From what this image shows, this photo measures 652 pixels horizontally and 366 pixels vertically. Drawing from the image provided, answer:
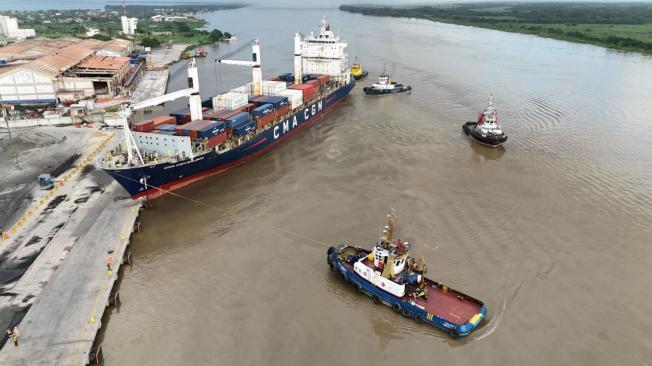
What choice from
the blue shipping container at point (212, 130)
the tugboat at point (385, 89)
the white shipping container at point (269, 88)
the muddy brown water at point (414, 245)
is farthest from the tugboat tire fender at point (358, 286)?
the tugboat at point (385, 89)

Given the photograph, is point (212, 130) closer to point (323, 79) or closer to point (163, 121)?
point (163, 121)

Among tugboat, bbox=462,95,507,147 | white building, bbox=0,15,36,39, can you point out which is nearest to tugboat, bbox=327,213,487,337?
tugboat, bbox=462,95,507,147

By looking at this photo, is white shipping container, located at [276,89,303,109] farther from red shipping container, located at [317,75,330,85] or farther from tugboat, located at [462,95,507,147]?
tugboat, located at [462,95,507,147]

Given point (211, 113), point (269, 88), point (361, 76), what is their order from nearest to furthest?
point (211, 113) → point (269, 88) → point (361, 76)

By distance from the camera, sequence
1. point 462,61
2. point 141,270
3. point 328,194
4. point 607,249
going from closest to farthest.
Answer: point 141,270 < point 607,249 < point 328,194 < point 462,61

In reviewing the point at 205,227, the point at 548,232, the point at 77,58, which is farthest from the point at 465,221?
the point at 77,58

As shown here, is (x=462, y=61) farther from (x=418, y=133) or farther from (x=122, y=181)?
(x=122, y=181)

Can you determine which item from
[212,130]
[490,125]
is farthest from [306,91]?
[490,125]
